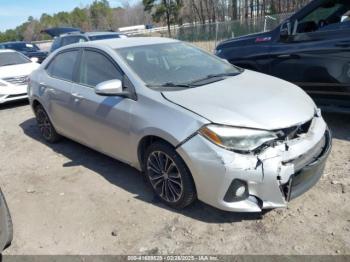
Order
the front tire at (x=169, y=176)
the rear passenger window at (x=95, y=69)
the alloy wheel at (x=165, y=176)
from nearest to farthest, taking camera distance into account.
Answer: the front tire at (x=169, y=176)
the alloy wheel at (x=165, y=176)
the rear passenger window at (x=95, y=69)

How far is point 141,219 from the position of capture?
11.3 feet

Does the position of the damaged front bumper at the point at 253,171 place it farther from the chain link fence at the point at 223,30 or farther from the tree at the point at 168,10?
the tree at the point at 168,10

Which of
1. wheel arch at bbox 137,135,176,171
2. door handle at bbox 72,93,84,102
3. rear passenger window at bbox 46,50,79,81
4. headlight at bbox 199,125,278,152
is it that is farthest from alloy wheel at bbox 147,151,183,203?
rear passenger window at bbox 46,50,79,81

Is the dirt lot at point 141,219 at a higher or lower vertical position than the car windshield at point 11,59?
lower

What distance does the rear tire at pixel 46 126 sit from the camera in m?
5.52

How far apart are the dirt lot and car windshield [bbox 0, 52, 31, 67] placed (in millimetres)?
5962

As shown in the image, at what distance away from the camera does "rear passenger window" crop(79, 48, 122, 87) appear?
3958 mm

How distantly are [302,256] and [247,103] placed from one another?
1.34m

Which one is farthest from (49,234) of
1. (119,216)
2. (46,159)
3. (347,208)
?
(347,208)

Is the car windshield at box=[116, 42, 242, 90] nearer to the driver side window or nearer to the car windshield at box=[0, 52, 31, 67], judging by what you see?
the driver side window

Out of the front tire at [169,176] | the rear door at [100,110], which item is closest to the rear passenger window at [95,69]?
the rear door at [100,110]

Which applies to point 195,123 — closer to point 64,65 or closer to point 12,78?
point 64,65

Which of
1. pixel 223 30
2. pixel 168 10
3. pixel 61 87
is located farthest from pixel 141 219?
pixel 168 10

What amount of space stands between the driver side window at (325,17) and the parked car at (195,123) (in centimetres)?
163
